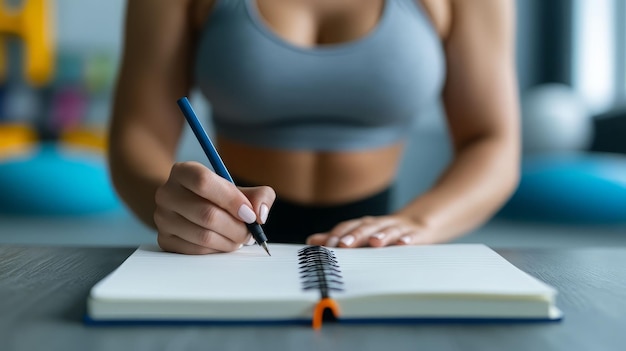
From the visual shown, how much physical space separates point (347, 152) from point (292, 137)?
9 cm

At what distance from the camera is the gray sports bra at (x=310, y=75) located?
3.43 ft

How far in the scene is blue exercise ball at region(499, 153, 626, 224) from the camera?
2.54m

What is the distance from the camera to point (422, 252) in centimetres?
65

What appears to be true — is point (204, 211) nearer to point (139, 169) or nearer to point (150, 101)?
point (139, 169)

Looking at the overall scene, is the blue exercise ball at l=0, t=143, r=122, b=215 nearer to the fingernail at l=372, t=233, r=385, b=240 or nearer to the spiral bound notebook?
the fingernail at l=372, t=233, r=385, b=240

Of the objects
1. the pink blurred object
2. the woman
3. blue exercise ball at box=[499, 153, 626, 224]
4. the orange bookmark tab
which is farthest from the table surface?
the pink blurred object

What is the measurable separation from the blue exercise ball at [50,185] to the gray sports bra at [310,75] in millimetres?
1784

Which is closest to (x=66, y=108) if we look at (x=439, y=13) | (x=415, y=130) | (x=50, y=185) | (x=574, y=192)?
(x=50, y=185)

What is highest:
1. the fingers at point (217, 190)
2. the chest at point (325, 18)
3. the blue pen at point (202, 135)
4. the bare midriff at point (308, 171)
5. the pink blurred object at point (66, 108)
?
the chest at point (325, 18)

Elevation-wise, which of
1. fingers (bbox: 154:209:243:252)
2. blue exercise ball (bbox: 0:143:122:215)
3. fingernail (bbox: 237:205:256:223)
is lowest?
blue exercise ball (bbox: 0:143:122:215)

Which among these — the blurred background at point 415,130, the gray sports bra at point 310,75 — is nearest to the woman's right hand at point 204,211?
the gray sports bra at point 310,75

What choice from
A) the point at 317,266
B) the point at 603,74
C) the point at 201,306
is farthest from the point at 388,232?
the point at 603,74

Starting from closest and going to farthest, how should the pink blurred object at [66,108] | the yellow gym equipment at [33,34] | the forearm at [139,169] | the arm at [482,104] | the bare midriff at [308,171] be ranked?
the forearm at [139,169], the arm at [482,104], the bare midriff at [308,171], the yellow gym equipment at [33,34], the pink blurred object at [66,108]

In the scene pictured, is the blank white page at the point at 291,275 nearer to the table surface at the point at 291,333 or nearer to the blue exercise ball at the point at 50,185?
the table surface at the point at 291,333
